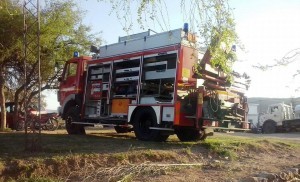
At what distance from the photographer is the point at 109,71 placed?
12758mm

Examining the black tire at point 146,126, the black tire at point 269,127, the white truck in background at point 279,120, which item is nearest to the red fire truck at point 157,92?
the black tire at point 146,126

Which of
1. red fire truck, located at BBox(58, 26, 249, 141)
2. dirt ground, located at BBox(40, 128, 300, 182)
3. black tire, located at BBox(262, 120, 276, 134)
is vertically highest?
red fire truck, located at BBox(58, 26, 249, 141)

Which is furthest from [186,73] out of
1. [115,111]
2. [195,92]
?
[115,111]

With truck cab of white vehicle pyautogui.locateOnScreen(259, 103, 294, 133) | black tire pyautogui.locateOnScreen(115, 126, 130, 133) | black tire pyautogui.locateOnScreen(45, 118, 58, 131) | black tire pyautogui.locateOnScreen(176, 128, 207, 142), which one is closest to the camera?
black tire pyautogui.locateOnScreen(176, 128, 207, 142)

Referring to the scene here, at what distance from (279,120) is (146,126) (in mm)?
22795

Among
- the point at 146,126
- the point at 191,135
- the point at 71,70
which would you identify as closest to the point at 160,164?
the point at 146,126

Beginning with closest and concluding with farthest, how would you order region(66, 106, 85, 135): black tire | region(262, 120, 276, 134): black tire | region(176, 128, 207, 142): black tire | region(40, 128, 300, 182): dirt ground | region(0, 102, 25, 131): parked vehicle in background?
region(40, 128, 300, 182): dirt ground
region(176, 128, 207, 142): black tire
region(66, 106, 85, 135): black tire
region(0, 102, 25, 131): parked vehicle in background
region(262, 120, 276, 134): black tire

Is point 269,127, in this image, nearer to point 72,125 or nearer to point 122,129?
point 122,129

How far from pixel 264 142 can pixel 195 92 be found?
324 centimetres

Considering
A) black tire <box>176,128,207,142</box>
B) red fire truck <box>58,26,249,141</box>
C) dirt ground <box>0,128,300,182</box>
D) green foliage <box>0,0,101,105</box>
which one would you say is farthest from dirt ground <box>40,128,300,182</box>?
green foliage <box>0,0,101,105</box>

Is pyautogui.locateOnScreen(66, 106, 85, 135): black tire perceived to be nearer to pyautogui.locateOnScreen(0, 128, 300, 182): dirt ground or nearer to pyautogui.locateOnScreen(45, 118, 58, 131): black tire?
pyautogui.locateOnScreen(0, 128, 300, 182): dirt ground

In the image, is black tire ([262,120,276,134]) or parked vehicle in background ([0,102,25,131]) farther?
black tire ([262,120,276,134])

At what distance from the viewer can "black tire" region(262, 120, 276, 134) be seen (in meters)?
31.6

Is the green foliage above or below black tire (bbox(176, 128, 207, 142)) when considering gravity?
above
